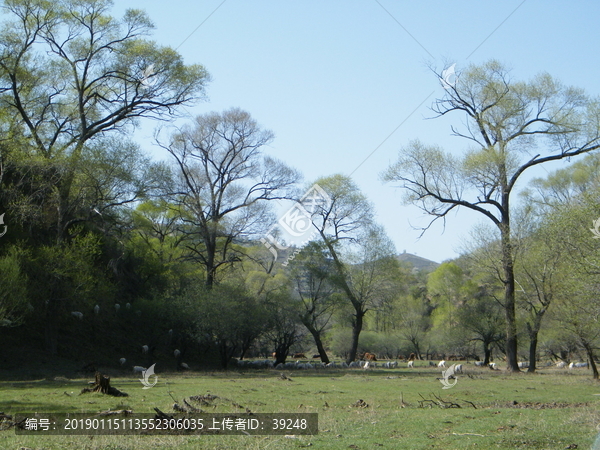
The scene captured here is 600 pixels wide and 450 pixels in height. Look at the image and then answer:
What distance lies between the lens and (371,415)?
12.3 m

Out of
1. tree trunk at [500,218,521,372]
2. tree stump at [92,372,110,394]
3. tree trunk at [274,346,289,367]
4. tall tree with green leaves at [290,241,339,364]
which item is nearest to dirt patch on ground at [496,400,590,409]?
tree stump at [92,372,110,394]

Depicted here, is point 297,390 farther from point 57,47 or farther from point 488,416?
point 57,47

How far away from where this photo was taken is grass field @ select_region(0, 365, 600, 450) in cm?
838

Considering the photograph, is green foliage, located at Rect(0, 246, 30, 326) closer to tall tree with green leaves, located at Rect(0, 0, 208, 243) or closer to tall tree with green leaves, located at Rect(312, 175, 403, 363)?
tall tree with green leaves, located at Rect(0, 0, 208, 243)

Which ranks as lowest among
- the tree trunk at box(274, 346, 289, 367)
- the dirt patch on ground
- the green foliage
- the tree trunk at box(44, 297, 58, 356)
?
the tree trunk at box(274, 346, 289, 367)

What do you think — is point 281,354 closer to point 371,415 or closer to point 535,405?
point 535,405

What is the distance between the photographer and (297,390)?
18.3 m

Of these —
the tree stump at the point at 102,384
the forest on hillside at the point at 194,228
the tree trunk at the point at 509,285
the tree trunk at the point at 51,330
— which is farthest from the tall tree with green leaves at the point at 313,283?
the tree stump at the point at 102,384

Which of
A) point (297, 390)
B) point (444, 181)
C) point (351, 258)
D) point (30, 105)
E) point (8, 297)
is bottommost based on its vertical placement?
point (297, 390)

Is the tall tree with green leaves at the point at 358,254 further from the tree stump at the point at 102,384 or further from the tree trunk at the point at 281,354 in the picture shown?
the tree stump at the point at 102,384

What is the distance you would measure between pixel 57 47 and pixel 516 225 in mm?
29548

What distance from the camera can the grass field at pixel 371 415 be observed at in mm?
8383

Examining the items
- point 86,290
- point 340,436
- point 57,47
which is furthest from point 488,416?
point 57,47

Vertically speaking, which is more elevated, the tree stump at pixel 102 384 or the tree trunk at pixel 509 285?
the tree trunk at pixel 509 285
